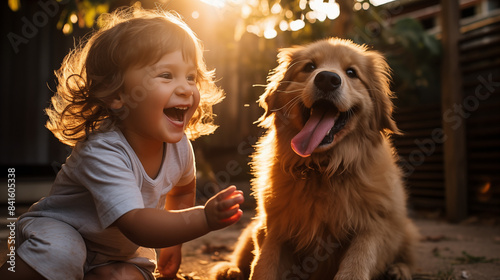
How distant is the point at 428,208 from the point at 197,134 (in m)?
5.06

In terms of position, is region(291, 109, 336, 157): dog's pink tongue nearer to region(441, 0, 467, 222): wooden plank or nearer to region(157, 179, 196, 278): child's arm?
region(157, 179, 196, 278): child's arm

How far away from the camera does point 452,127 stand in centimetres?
538

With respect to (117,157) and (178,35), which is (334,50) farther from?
(117,157)

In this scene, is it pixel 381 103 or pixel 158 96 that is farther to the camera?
pixel 381 103

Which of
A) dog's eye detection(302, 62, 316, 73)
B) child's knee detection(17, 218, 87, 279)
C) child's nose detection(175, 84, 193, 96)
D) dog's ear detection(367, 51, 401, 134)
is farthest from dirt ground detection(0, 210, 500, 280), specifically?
dog's eye detection(302, 62, 316, 73)

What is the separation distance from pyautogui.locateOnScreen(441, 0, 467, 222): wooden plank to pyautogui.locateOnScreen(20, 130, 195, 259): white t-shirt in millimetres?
4571

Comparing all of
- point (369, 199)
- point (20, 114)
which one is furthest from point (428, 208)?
point (20, 114)

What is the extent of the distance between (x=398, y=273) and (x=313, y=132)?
100cm

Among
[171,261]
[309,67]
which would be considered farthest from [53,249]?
[309,67]

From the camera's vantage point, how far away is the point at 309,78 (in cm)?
240

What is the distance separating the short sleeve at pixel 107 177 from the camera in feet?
5.19

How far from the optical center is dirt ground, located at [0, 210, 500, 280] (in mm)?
2646

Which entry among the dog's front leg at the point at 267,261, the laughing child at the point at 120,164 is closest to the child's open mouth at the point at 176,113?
the laughing child at the point at 120,164

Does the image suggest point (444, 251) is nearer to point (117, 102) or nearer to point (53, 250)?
point (117, 102)
